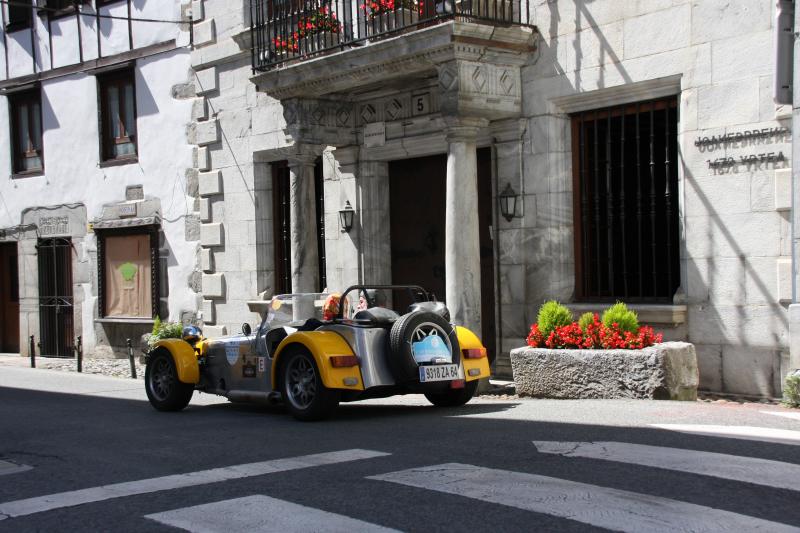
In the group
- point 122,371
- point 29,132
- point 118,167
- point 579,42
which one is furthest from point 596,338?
point 29,132

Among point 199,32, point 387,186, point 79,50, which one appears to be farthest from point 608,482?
point 79,50

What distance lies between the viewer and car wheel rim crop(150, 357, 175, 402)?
1173 centimetres

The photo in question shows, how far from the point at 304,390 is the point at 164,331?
29.5 ft

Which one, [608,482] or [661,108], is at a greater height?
[661,108]

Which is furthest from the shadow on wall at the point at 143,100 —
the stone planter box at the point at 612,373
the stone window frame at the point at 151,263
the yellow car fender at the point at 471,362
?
the yellow car fender at the point at 471,362

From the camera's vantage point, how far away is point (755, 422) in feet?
28.7

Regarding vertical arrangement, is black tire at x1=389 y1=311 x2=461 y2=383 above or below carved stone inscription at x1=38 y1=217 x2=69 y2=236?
below

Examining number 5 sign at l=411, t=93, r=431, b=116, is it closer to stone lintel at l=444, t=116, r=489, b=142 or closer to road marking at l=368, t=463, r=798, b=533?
stone lintel at l=444, t=116, r=489, b=142

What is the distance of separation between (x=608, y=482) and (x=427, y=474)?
115 centimetres

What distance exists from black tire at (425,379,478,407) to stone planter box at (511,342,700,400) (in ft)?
4.18

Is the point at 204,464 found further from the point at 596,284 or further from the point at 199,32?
the point at 199,32

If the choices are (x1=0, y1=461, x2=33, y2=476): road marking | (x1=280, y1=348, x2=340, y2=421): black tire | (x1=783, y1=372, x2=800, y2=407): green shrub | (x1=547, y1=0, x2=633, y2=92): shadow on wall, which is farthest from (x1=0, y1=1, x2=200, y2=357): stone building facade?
(x1=783, y1=372, x2=800, y2=407): green shrub

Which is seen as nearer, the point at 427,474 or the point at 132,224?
the point at 427,474

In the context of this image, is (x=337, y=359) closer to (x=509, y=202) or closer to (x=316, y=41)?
(x=509, y=202)
